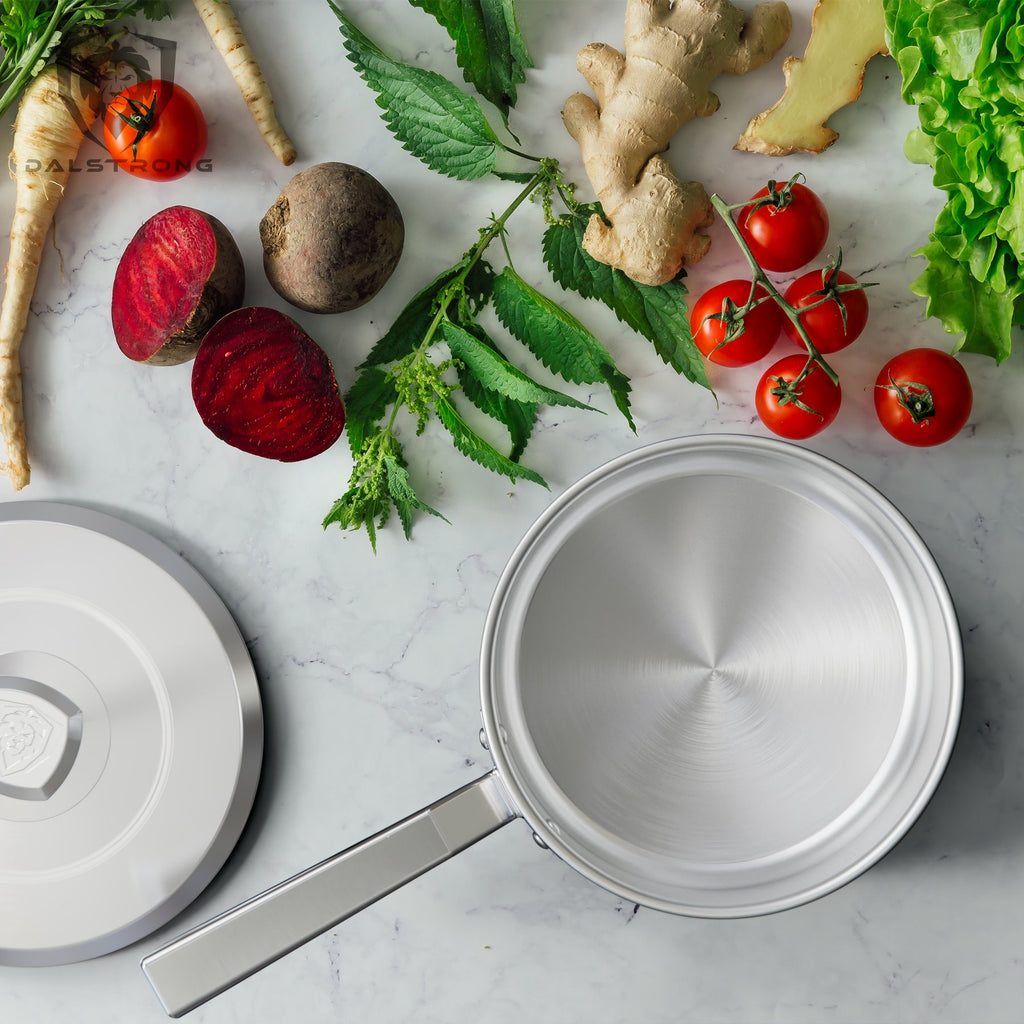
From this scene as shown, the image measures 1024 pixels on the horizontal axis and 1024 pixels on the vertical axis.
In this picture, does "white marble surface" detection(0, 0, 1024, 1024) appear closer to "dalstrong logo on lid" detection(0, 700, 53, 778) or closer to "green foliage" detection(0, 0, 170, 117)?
"green foliage" detection(0, 0, 170, 117)

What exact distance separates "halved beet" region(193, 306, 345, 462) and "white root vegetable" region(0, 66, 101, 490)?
0.20m

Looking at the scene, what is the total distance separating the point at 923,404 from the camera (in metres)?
0.71

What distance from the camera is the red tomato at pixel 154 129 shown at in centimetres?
80

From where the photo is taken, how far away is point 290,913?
67cm

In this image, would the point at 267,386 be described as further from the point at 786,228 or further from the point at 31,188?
the point at 786,228

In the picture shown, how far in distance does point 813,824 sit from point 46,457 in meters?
0.76

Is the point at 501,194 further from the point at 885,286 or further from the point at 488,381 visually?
the point at 885,286

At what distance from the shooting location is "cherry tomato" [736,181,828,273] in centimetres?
73

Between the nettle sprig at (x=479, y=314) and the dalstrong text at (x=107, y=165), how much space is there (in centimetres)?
18

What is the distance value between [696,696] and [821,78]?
1.68 feet

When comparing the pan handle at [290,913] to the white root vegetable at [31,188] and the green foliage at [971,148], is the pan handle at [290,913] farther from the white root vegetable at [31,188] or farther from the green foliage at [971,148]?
the green foliage at [971,148]

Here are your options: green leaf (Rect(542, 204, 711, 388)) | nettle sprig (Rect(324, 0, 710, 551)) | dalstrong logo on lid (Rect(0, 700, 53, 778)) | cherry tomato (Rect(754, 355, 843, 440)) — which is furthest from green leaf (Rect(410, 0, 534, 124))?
dalstrong logo on lid (Rect(0, 700, 53, 778))

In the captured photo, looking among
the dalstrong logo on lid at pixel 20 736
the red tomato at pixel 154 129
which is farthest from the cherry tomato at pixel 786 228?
the dalstrong logo on lid at pixel 20 736

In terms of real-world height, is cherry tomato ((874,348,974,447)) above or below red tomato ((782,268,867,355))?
below
